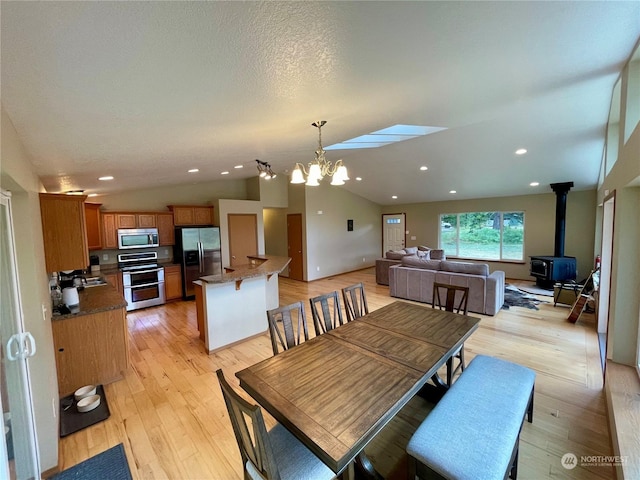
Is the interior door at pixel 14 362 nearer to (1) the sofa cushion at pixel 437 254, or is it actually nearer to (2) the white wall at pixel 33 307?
(2) the white wall at pixel 33 307

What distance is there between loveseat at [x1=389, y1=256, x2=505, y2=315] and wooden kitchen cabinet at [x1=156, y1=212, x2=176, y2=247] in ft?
16.6

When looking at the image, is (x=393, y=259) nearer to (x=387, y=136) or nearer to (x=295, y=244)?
Result: (x=295, y=244)

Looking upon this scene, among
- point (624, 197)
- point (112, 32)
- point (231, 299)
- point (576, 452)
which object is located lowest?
point (576, 452)

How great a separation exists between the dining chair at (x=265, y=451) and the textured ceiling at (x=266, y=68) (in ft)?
4.20

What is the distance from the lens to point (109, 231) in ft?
16.8

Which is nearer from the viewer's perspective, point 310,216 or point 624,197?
point 624,197

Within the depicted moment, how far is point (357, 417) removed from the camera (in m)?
1.29

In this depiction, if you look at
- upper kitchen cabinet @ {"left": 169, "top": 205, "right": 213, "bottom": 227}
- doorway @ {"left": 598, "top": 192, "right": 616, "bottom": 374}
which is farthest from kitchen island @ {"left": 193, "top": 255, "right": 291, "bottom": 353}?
doorway @ {"left": 598, "top": 192, "right": 616, "bottom": 374}

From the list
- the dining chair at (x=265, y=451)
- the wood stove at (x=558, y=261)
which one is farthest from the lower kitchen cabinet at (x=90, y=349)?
the wood stove at (x=558, y=261)

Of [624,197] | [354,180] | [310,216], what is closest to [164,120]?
[624,197]

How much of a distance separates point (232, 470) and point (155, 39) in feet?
8.16

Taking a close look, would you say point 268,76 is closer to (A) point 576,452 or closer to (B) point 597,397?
(A) point 576,452

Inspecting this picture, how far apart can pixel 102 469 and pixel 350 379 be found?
6.32 ft

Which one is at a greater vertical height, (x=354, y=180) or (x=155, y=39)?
(x=354, y=180)
